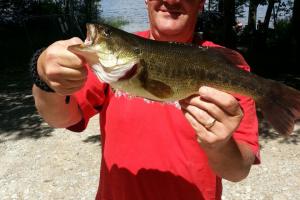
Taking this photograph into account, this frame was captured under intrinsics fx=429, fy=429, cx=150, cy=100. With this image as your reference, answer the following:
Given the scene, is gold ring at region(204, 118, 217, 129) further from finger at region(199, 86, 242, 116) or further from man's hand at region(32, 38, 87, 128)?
man's hand at region(32, 38, 87, 128)

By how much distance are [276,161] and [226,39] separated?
919 cm

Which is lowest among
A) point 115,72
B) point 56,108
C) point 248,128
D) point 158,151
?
point 158,151

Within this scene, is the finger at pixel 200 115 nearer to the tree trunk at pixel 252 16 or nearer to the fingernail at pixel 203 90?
the fingernail at pixel 203 90

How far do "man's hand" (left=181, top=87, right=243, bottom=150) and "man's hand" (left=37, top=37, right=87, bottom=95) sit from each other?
0.53 m

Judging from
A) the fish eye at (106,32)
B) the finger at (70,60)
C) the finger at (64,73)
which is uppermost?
the fish eye at (106,32)

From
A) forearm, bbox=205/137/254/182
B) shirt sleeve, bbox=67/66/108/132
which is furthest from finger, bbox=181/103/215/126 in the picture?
shirt sleeve, bbox=67/66/108/132

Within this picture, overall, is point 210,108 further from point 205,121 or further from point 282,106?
point 282,106

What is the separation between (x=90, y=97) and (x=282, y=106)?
1093mm

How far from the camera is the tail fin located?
2.18 meters

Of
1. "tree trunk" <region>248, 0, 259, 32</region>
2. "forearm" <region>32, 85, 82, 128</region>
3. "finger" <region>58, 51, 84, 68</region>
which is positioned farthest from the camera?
"tree trunk" <region>248, 0, 259, 32</region>

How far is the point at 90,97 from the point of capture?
2555 millimetres

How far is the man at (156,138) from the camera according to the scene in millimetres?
2416

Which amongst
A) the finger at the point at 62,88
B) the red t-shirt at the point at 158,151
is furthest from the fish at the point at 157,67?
the red t-shirt at the point at 158,151

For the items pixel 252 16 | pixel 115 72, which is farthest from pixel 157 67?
pixel 252 16
